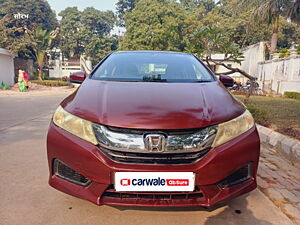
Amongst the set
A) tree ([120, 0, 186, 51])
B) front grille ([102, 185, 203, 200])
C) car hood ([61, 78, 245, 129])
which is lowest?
front grille ([102, 185, 203, 200])

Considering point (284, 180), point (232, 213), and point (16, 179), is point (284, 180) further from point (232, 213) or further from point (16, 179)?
point (16, 179)

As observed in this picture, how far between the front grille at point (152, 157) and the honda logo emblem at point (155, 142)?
34 mm

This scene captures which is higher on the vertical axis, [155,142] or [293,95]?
[155,142]

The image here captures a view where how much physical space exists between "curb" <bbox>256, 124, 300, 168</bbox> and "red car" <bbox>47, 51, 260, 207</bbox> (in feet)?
5.87

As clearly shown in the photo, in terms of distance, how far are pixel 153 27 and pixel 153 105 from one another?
23.9m

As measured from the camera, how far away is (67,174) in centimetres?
191

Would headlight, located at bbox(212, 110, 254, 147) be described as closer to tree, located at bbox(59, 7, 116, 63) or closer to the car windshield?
the car windshield

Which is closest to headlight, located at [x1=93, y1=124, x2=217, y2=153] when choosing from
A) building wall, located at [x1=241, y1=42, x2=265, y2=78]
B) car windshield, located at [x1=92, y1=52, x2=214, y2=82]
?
car windshield, located at [x1=92, y1=52, x2=214, y2=82]

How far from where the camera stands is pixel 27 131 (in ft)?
16.5

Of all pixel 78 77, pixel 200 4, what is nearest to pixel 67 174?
pixel 78 77

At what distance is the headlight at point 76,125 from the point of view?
1.83 meters

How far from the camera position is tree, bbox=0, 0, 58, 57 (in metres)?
21.8
